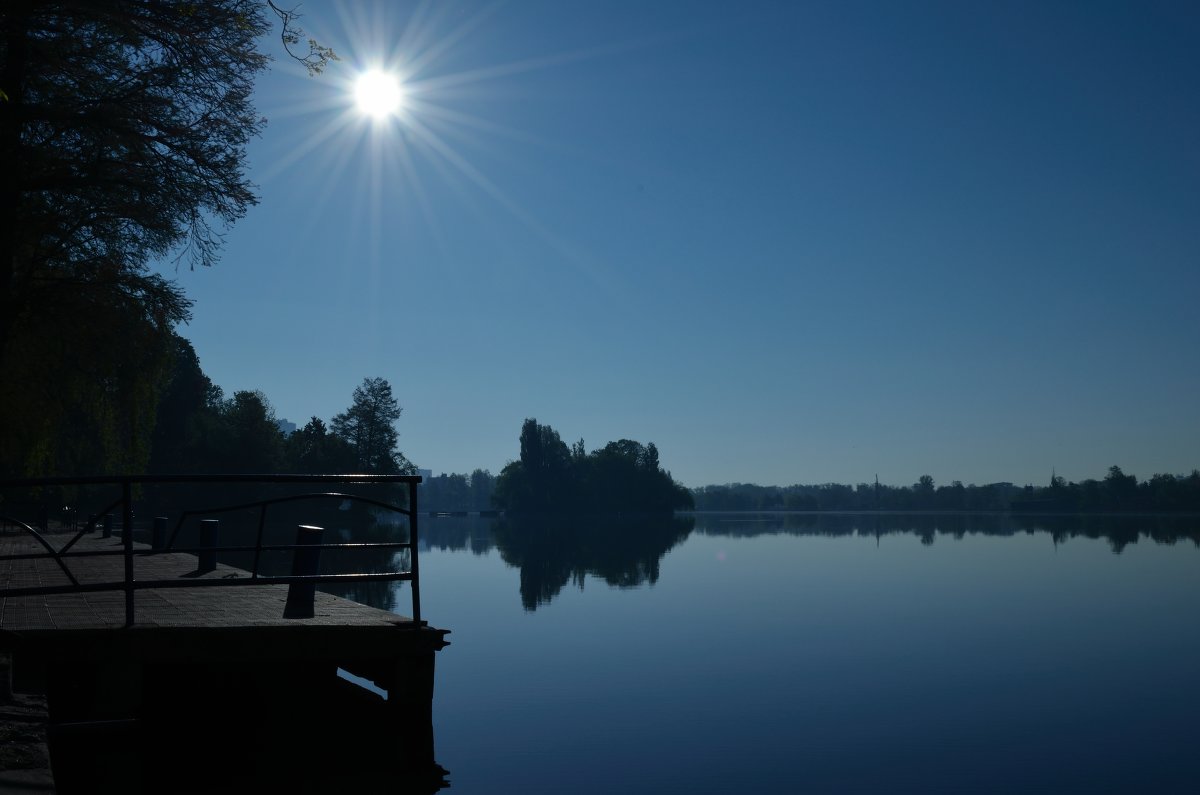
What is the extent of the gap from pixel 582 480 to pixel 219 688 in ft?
484

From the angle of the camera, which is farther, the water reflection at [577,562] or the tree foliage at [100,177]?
the water reflection at [577,562]

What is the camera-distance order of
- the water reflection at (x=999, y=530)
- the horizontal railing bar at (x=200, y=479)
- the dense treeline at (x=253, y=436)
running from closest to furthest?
the horizontal railing bar at (x=200, y=479)
the dense treeline at (x=253, y=436)
the water reflection at (x=999, y=530)

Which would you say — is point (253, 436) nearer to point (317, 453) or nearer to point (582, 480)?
point (317, 453)

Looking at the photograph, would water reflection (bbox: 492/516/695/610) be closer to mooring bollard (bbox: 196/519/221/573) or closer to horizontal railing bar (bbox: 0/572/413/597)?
mooring bollard (bbox: 196/519/221/573)

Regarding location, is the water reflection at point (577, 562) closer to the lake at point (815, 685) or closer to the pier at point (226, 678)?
the lake at point (815, 685)

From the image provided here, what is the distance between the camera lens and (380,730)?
965cm

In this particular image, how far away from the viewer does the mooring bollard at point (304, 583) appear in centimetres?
948

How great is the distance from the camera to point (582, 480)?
15675 centimetres

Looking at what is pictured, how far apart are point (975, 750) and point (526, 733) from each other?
6.96 meters

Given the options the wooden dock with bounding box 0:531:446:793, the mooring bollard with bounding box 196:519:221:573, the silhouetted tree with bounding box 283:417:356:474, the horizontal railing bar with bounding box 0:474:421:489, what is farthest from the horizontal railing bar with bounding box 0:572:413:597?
the silhouetted tree with bounding box 283:417:356:474

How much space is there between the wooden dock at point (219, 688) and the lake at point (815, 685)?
309 cm

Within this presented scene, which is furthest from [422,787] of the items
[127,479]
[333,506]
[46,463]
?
[333,506]

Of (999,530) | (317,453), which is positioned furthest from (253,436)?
(999,530)

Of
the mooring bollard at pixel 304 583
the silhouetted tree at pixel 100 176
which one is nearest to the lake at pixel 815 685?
the mooring bollard at pixel 304 583
